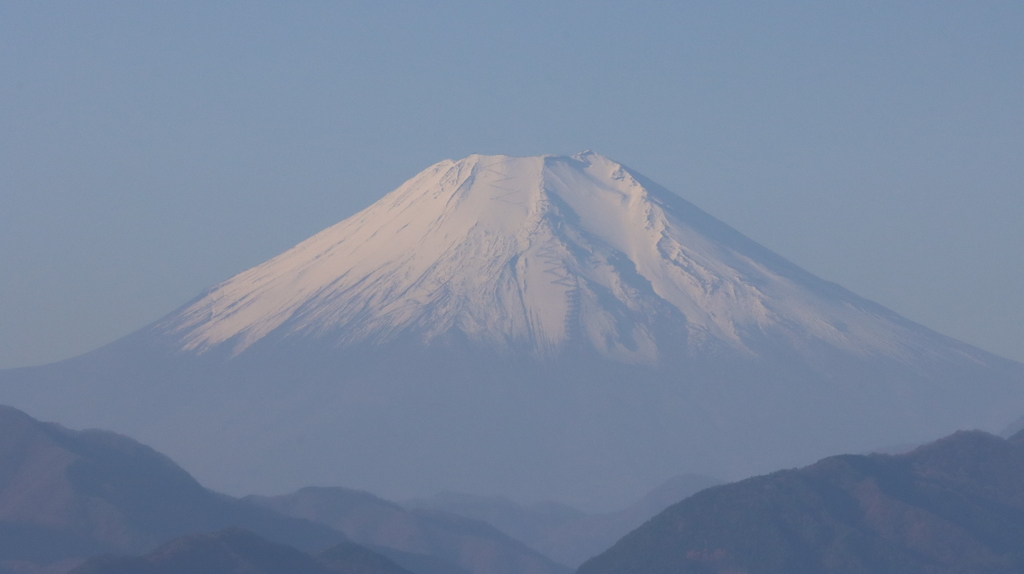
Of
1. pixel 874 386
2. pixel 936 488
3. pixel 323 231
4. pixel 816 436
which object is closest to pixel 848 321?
pixel 874 386

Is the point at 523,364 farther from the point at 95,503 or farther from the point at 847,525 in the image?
the point at 847,525

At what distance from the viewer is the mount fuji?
415 ft

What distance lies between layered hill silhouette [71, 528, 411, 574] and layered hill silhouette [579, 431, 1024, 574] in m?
8.72

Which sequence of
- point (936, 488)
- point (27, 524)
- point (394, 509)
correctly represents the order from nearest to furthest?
point (936, 488) < point (27, 524) < point (394, 509)

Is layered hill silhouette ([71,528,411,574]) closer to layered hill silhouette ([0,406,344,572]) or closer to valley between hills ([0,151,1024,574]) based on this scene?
layered hill silhouette ([0,406,344,572])

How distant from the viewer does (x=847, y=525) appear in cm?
5019

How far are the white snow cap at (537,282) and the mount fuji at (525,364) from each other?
22 centimetres

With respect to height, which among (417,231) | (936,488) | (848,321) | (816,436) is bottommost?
(936,488)

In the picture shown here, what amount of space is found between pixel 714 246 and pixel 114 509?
94.6 metres

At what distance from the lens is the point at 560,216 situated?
143375mm

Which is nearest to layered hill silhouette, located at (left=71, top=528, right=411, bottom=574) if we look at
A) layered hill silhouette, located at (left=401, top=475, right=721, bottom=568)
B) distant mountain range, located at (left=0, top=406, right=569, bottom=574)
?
distant mountain range, located at (left=0, top=406, right=569, bottom=574)

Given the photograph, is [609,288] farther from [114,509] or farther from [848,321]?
[114,509]

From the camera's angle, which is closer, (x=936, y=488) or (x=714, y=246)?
(x=936, y=488)

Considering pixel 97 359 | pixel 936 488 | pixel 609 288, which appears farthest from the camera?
pixel 97 359
